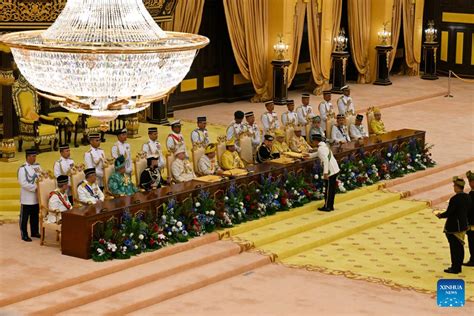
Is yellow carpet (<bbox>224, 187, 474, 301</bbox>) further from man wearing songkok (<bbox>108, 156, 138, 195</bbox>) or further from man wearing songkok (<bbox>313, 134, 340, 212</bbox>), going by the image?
man wearing songkok (<bbox>108, 156, 138, 195</bbox>)

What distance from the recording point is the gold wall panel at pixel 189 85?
27.3 metres

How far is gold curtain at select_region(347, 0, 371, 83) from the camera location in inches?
1229

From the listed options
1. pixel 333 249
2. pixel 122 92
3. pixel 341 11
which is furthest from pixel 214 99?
pixel 122 92

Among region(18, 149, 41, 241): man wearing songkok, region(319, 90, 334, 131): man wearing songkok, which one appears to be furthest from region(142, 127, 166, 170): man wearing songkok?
region(319, 90, 334, 131): man wearing songkok

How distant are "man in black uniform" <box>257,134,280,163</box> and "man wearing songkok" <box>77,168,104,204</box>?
12.9 ft

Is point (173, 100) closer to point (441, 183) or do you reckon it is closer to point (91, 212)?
point (441, 183)

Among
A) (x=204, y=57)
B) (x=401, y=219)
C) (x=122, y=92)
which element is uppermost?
(x=122, y=92)

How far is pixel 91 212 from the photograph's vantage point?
1630cm

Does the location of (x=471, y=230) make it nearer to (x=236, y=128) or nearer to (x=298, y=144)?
(x=298, y=144)

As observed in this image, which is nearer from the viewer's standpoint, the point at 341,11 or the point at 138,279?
the point at 138,279

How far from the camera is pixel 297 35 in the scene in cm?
2877

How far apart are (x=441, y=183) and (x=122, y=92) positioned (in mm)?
12478

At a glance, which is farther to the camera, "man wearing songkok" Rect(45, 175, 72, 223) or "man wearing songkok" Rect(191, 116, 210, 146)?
"man wearing songkok" Rect(191, 116, 210, 146)

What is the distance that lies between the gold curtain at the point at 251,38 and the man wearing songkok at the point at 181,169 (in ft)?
28.2
